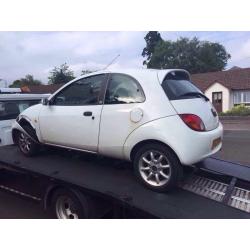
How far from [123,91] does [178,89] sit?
70 cm

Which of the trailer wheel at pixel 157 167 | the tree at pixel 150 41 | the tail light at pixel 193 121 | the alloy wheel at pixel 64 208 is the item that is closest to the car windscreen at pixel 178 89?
the tail light at pixel 193 121

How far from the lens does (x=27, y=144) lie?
479cm

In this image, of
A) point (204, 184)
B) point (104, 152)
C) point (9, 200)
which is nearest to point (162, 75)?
point (104, 152)

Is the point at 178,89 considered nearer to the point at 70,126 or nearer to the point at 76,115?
the point at 76,115

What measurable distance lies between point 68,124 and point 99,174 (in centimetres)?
88

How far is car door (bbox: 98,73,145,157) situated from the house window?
24.8m

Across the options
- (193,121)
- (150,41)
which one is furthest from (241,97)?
(150,41)

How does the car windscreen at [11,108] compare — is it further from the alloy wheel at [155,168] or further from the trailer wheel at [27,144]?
the alloy wheel at [155,168]

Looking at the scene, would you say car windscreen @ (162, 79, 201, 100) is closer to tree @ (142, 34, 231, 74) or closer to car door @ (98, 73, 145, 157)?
car door @ (98, 73, 145, 157)

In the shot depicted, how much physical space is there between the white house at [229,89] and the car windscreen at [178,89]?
23.1 meters

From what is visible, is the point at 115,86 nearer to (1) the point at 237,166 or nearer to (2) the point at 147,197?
(2) the point at 147,197

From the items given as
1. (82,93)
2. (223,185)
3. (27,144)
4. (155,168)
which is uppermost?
(82,93)

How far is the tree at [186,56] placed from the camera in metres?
45.4

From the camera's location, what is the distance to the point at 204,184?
3793 millimetres
